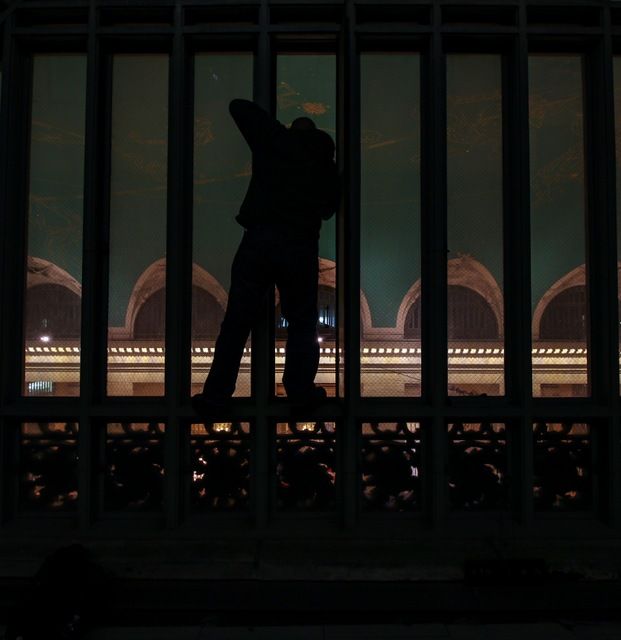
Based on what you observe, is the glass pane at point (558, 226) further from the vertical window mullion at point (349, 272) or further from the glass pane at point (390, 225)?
the vertical window mullion at point (349, 272)

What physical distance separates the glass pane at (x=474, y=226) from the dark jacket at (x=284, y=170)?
120 centimetres

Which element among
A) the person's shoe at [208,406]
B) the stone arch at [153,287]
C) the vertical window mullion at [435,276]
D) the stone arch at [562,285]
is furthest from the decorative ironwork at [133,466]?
the stone arch at [562,285]

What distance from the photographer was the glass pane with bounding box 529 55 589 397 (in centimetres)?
443

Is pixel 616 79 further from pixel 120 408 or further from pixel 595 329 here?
pixel 120 408

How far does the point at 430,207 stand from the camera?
4348 millimetres

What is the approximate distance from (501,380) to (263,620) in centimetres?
263

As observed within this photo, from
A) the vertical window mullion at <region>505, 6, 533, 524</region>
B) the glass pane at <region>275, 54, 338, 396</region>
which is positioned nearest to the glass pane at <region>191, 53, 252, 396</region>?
the glass pane at <region>275, 54, 338, 396</region>

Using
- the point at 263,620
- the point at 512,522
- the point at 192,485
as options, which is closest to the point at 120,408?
the point at 192,485

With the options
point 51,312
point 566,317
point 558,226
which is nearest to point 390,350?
point 566,317

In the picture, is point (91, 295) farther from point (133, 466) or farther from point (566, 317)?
point (566, 317)

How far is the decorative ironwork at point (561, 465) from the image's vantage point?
4355 millimetres

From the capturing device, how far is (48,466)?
4.38 m

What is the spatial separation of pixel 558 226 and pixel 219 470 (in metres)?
3.53

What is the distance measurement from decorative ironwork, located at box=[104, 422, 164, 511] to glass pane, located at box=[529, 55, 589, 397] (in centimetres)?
322
